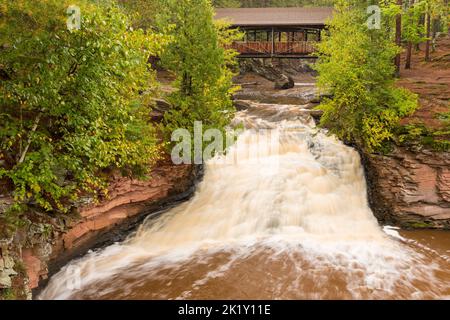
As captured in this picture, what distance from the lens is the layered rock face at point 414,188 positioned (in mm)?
12156

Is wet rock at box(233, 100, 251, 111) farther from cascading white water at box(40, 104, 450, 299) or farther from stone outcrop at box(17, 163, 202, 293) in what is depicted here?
stone outcrop at box(17, 163, 202, 293)

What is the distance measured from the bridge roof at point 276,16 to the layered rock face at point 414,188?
19330mm

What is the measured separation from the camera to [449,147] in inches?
473

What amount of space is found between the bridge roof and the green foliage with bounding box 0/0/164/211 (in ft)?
76.8

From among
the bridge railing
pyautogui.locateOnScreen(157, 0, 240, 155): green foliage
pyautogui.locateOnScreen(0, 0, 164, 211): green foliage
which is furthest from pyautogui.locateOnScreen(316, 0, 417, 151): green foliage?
the bridge railing

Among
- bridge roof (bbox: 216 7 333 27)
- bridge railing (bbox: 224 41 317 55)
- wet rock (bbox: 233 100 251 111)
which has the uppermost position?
bridge roof (bbox: 216 7 333 27)

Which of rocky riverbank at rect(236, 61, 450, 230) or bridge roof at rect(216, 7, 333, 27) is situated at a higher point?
bridge roof at rect(216, 7, 333, 27)

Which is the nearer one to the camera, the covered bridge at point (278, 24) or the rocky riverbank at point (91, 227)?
the rocky riverbank at point (91, 227)

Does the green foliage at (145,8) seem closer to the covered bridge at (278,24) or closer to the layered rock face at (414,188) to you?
the covered bridge at (278,24)

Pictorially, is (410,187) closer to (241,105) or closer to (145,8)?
(241,105)

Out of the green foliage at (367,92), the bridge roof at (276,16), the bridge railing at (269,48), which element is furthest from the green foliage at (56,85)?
the bridge roof at (276,16)

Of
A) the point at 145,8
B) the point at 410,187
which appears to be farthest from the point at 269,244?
the point at 145,8

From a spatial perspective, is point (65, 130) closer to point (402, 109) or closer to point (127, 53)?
point (127, 53)

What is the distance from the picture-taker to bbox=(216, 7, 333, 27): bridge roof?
96.1 ft
